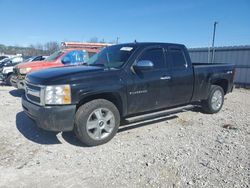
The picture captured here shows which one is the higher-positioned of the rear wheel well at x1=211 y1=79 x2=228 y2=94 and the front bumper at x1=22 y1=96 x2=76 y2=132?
the rear wheel well at x1=211 y1=79 x2=228 y2=94

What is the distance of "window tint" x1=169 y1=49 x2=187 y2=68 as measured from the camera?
18.6 feet

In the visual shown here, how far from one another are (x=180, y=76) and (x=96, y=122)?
242cm

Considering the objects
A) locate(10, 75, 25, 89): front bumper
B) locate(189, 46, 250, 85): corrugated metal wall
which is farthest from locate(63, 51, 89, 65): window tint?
locate(189, 46, 250, 85): corrugated metal wall

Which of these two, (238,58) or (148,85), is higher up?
(238,58)

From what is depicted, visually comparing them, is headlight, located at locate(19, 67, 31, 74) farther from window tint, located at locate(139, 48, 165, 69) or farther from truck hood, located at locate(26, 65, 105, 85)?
window tint, located at locate(139, 48, 165, 69)

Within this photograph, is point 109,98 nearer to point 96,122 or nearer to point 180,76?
point 96,122

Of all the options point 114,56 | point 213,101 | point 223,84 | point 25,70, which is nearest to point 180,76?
point 114,56

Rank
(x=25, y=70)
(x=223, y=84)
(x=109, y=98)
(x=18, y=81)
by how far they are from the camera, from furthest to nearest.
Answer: (x=25, y=70) → (x=18, y=81) → (x=223, y=84) → (x=109, y=98)

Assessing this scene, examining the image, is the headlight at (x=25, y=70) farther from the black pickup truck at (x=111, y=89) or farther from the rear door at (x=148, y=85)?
the rear door at (x=148, y=85)

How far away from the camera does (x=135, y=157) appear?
3.99 metres

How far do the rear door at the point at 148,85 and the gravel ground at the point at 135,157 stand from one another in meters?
0.60

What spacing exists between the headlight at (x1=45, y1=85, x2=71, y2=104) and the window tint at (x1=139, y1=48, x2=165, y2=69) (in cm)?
187

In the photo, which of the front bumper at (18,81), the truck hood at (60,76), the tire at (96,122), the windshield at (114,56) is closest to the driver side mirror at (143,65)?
the windshield at (114,56)

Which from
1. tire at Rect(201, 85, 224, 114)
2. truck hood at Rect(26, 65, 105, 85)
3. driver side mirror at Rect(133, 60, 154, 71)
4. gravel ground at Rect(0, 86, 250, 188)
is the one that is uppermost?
driver side mirror at Rect(133, 60, 154, 71)
